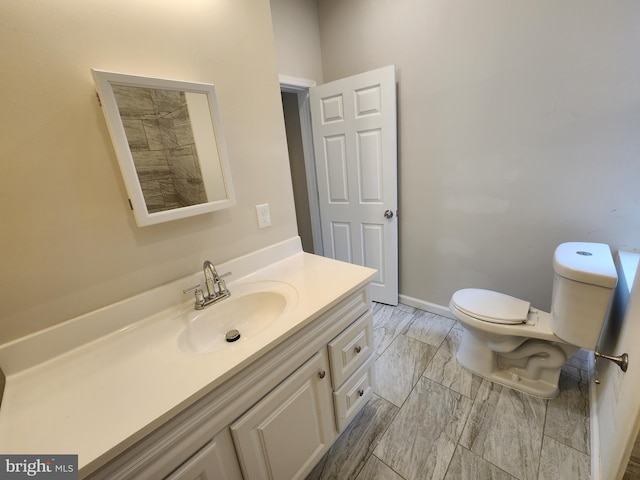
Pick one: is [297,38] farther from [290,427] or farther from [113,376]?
[290,427]

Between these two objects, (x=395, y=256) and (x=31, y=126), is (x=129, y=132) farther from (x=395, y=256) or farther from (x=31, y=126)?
(x=395, y=256)

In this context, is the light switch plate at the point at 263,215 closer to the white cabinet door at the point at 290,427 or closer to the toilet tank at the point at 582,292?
the white cabinet door at the point at 290,427

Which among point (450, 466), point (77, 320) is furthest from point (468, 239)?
point (77, 320)

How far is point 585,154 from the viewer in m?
1.35

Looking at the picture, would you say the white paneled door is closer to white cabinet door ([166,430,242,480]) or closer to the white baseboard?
the white baseboard

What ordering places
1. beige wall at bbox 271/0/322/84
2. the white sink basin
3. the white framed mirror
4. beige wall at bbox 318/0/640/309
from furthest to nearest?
1. beige wall at bbox 271/0/322/84
2. beige wall at bbox 318/0/640/309
3. the white sink basin
4. the white framed mirror

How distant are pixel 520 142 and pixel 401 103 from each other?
0.80 m

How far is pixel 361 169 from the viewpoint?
6.76 feet

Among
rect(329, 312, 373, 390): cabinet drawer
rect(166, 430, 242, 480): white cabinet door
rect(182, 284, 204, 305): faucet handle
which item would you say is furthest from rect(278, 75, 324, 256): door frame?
rect(166, 430, 242, 480): white cabinet door

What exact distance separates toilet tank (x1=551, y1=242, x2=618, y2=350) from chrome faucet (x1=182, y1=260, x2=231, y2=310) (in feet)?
4.84

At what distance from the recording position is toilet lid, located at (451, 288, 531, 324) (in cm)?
139

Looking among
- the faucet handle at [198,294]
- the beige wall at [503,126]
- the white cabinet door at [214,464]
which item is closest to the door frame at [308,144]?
the beige wall at [503,126]

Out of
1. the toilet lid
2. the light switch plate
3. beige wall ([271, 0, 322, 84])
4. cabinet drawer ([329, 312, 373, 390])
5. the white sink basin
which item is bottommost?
the toilet lid

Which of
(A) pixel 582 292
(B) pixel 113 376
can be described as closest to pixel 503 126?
(A) pixel 582 292
